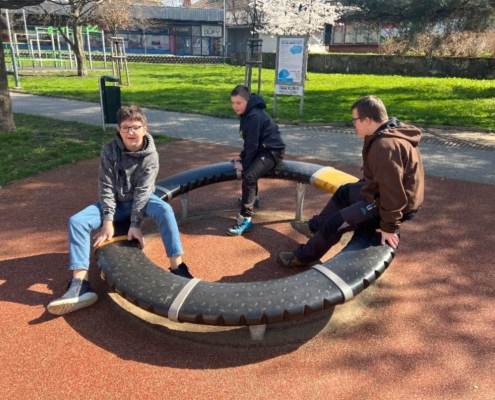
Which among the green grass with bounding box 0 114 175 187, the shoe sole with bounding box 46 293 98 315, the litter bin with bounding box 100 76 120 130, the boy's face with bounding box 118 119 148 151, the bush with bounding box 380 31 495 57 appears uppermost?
the bush with bounding box 380 31 495 57

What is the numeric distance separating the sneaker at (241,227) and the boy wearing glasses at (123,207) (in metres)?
1.13

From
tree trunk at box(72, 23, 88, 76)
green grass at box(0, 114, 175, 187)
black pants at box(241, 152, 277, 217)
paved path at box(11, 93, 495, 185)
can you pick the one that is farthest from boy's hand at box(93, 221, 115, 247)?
tree trunk at box(72, 23, 88, 76)

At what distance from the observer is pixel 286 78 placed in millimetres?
10789

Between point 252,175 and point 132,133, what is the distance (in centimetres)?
142

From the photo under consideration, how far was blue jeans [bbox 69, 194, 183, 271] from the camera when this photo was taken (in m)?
3.13

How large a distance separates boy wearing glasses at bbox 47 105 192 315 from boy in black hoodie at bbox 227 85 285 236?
113 centimetres

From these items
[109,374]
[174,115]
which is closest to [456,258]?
[109,374]

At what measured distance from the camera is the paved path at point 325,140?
6.86 metres

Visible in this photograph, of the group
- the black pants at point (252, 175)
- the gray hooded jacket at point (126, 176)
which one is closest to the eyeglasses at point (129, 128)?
the gray hooded jacket at point (126, 176)

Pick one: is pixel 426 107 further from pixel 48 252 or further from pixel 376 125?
pixel 48 252

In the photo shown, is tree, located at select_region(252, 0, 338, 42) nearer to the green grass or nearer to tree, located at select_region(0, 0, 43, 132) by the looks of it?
the green grass

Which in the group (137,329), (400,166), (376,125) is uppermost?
(376,125)

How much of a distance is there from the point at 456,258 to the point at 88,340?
320cm

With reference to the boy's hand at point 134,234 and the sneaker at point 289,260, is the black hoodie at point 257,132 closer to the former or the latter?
the sneaker at point 289,260
